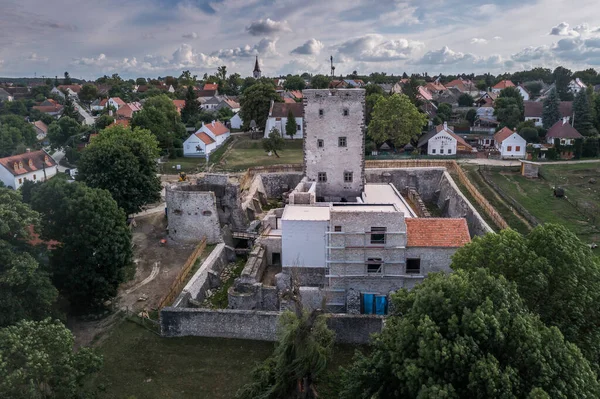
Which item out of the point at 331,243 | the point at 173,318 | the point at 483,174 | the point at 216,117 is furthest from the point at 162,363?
the point at 216,117

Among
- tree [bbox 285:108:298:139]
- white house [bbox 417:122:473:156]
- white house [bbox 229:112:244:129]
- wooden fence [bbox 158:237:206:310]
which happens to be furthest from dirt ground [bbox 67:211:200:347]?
white house [bbox 229:112:244:129]

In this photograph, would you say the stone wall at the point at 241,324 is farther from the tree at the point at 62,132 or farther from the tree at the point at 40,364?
the tree at the point at 62,132

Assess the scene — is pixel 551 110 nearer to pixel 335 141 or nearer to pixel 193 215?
pixel 335 141

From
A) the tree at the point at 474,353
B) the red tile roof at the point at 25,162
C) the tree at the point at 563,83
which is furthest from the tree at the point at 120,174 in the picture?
the tree at the point at 563,83

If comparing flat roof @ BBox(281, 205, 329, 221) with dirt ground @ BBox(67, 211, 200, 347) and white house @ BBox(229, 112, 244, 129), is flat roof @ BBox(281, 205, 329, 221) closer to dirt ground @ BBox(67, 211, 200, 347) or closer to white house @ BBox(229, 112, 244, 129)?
dirt ground @ BBox(67, 211, 200, 347)

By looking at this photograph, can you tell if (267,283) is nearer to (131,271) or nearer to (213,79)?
(131,271)

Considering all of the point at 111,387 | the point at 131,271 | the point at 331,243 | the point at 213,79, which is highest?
the point at 213,79

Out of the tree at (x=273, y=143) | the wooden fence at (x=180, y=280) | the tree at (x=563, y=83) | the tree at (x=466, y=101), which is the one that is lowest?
the wooden fence at (x=180, y=280)
